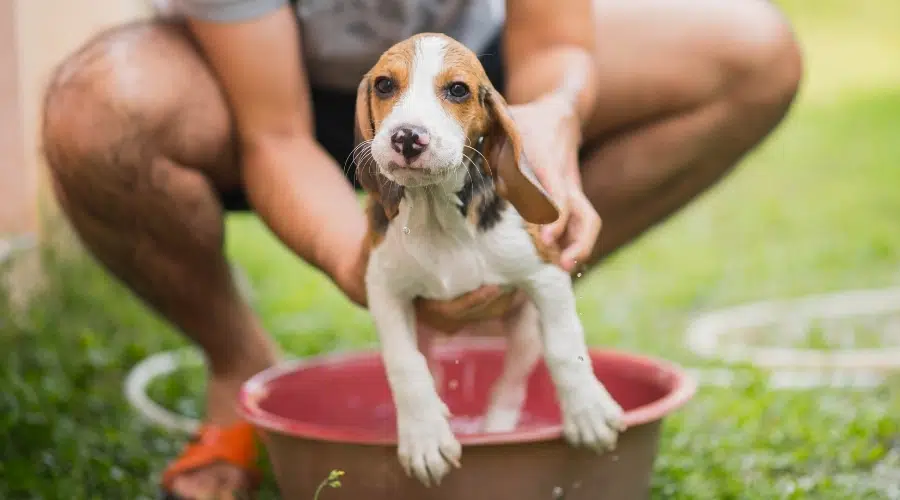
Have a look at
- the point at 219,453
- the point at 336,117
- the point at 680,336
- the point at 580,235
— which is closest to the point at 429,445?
the point at 580,235

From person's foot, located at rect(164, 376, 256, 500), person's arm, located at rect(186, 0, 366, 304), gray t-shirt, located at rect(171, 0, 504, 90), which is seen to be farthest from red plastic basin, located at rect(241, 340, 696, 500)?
gray t-shirt, located at rect(171, 0, 504, 90)

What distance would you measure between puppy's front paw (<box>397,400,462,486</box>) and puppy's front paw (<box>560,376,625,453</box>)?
0.15 m

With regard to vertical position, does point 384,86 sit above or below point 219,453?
above

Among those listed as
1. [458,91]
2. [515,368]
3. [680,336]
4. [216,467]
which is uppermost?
[458,91]

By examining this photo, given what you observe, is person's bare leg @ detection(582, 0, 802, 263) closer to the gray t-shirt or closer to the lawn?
the gray t-shirt

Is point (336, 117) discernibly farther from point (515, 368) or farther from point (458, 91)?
point (458, 91)

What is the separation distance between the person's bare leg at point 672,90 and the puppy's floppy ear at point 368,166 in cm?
79

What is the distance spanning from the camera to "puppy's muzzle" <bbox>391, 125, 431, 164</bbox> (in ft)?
4.16

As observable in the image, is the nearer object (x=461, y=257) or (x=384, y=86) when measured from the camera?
(x=384, y=86)

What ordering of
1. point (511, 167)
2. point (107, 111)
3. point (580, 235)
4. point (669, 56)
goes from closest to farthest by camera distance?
point (511, 167) < point (580, 235) < point (107, 111) < point (669, 56)

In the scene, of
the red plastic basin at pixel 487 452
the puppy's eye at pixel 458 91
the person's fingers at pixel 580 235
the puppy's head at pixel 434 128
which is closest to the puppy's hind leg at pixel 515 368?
the red plastic basin at pixel 487 452

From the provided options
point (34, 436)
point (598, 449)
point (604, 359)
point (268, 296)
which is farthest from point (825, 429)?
point (268, 296)

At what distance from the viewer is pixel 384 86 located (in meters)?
1.35

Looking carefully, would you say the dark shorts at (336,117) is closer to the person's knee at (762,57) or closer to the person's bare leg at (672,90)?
the person's bare leg at (672,90)
